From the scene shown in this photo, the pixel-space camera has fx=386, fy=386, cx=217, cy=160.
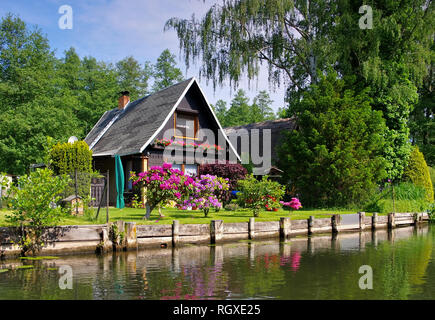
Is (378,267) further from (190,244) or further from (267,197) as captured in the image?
(267,197)

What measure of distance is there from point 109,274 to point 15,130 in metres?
24.7

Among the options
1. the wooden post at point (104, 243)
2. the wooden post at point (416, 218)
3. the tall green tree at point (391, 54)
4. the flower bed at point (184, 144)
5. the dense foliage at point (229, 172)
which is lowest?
the wooden post at point (416, 218)

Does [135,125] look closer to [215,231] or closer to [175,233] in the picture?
[215,231]

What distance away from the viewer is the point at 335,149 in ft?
77.3

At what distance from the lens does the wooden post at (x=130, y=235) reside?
12.3 meters

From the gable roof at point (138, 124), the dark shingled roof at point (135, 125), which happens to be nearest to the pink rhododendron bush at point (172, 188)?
the gable roof at point (138, 124)

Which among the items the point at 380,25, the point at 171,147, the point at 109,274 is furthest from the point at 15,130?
the point at 380,25

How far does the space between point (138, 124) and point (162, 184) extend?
447 inches

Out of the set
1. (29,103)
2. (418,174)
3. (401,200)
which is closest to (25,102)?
(29,103)

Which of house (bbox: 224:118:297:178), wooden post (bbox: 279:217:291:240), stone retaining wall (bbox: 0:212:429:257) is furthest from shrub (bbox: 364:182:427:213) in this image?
wooden post (bbox: 279:217:291:240)

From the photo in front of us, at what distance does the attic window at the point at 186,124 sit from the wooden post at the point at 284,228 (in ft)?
31.2

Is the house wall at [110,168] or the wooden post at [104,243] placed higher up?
the house wall at [110,168]

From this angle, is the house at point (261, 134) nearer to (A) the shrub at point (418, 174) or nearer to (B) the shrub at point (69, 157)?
(A) the shrub at point (418, 174)

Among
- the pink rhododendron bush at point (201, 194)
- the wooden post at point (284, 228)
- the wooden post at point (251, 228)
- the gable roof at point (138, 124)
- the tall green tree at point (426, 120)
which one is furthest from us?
the tall green tree at point (426, 120)
